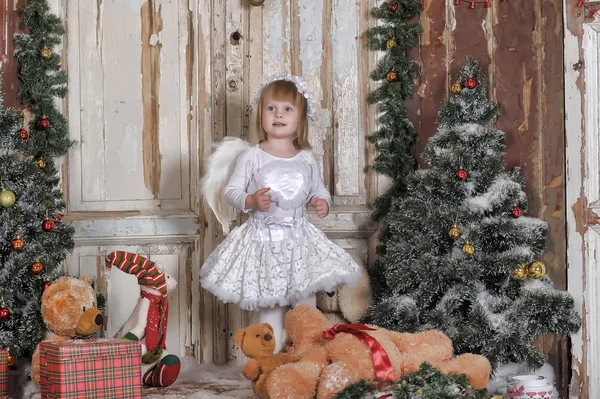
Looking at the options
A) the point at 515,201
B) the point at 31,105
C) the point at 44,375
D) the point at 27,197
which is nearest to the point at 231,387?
the point at 44,375

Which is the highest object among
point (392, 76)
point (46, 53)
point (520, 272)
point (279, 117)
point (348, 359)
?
point (46, 53)

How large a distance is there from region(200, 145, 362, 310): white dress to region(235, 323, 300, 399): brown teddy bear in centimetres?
39

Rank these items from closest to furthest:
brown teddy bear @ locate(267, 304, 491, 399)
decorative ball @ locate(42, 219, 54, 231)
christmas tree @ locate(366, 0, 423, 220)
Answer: brown teddy bear @ locate(267, 304, 491, 399) → decorative ball @ locate(42, 219, 54, 231) → christmas tree @ locate(366, 0, 423, 220)

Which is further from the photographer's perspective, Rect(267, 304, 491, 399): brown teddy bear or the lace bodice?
the lace bodice

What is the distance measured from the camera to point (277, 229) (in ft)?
12.2

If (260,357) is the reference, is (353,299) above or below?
above

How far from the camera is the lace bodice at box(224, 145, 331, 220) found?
371cm

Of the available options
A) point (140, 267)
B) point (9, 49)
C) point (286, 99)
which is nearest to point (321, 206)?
point (286, 99)

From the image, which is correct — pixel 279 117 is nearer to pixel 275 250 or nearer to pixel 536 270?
pixel 275 250

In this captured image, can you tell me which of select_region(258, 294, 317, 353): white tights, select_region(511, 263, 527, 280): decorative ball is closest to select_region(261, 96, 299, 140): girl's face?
select_region(258, 294, 317, 353): white tights

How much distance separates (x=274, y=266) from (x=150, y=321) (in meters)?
0.58

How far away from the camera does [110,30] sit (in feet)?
14.6

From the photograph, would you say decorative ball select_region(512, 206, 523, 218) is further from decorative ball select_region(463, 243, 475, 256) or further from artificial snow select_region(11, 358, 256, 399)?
artificial snow select_region(11, 358, 256, 399)

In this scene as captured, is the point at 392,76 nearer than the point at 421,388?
No
